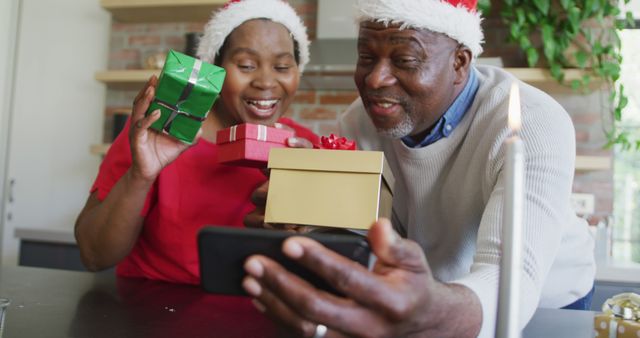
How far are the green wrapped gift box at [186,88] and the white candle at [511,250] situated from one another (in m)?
0.67

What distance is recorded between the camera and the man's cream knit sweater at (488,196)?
2.61 ft

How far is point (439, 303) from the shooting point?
53cm

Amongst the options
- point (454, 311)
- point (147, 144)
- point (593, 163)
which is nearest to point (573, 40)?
point (593, 163)

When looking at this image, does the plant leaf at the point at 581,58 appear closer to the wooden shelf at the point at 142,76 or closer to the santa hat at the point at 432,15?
the wooden shelf at the point at 142,76

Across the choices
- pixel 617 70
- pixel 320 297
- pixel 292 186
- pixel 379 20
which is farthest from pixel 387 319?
pixel 617 70

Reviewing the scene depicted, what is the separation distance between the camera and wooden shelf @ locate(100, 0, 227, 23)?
9.77ft

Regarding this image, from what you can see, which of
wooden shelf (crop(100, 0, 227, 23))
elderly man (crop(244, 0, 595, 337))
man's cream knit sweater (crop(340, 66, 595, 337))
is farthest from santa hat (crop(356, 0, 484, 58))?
wooden shelf (crop(100, 0, 227, 23))

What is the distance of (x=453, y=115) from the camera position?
1131mm

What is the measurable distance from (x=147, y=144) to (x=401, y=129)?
1.57 ft

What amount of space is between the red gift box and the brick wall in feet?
5.44

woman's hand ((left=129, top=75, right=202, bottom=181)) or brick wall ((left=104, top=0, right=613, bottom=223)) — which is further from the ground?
brick wall ((left=104, top=0, right=613, bottom=223))

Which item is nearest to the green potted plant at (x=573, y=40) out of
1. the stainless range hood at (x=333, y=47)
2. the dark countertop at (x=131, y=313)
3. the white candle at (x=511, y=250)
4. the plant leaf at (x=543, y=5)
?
the plant leaf at (x=543, y=5)

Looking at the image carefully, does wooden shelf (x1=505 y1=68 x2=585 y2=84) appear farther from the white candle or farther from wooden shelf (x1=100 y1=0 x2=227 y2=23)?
the white candle

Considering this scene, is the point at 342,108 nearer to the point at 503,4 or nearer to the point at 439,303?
the point at 503,4
